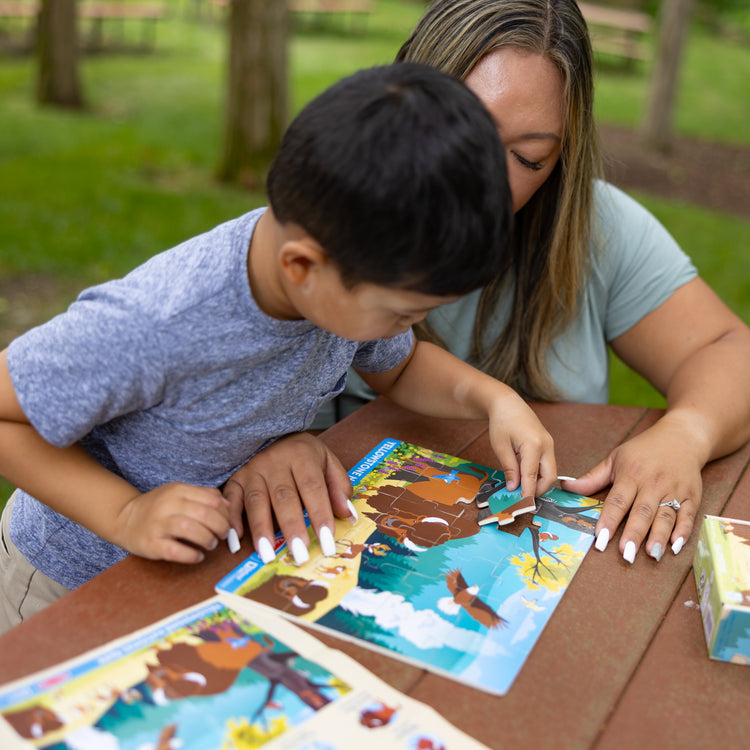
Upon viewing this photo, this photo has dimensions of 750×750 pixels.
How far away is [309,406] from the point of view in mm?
1346

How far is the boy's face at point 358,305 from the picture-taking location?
1004mm

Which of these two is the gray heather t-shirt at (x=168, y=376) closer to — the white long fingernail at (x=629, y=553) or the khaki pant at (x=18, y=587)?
the khaki pant at (x=18, y=587)

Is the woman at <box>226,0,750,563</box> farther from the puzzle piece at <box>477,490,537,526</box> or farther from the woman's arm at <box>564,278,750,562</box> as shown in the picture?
the puzzle piece at <box>477,490,537,526</box>

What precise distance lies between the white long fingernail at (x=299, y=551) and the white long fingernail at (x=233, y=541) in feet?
0.23

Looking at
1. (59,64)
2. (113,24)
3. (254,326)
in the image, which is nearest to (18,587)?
(254,326)

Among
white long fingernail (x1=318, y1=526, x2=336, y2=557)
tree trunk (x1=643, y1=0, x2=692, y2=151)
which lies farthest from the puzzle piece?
tree trunk (x1=643, y1=0, x2=692, y2=151)

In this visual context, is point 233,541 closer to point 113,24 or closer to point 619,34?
point 113,24

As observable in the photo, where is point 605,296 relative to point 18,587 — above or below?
above

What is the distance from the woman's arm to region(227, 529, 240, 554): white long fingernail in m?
0.50

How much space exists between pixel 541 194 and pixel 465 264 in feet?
2.65

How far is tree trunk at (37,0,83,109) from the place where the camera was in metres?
7.98

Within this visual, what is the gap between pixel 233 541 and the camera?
112cm

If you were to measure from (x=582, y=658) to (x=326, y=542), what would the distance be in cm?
35

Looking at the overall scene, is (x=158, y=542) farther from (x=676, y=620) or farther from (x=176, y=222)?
(x=176, y=222)
